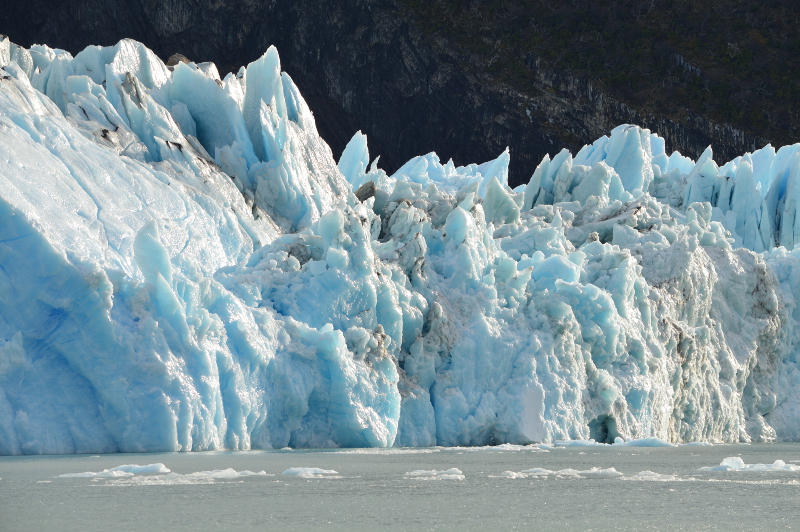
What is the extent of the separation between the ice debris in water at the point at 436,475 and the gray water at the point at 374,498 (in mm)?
128

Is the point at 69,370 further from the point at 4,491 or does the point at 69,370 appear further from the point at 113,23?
the point at 113,23

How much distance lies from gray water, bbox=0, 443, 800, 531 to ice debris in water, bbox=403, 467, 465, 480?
13 cm

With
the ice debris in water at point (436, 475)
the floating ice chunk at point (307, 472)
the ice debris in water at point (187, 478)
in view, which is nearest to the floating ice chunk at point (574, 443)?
the ice debris in water at point (436, 475)

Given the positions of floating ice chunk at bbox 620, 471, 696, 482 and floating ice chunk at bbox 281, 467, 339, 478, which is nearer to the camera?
floating ice chunk at bbox 281, 467, 339, 478

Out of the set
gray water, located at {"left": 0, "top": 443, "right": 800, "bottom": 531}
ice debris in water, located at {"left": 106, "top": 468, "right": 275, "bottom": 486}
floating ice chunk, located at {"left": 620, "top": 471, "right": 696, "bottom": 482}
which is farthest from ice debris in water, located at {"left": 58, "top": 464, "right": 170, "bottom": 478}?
floating ice chunk, located at {"left": 620, "top": 471, "right": 696, "bottom": 482}

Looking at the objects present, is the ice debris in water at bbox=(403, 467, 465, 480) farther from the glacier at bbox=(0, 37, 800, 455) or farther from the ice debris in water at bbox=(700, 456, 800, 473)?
the ice debris in water at bbox=(700, 456, 800, 473)

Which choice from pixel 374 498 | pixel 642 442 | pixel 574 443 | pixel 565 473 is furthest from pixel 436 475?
pixel 642 442

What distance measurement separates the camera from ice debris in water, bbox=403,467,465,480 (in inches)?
382

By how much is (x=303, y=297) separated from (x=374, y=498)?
225 inches

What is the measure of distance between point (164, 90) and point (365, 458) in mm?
7696

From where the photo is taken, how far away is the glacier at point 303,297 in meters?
11.2

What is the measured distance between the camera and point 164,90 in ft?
54.9

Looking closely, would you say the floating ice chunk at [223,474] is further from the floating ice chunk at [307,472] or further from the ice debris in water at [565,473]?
the ice debris in water at [565,473]

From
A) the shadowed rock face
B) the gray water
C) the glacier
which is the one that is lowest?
the gray water
